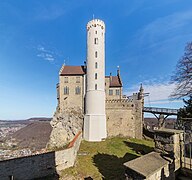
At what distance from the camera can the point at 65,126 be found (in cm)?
2770

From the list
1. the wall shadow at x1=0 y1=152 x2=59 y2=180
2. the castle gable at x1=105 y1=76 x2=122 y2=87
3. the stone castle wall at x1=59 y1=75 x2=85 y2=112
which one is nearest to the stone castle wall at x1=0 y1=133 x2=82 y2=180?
the wall shadow at x1=0 y1=152 x2=59 y2=180

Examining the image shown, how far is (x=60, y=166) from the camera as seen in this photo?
13.8 m

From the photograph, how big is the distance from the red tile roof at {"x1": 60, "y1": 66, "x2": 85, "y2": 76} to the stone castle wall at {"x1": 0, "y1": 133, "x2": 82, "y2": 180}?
1742cm

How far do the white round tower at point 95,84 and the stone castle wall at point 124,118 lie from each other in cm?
162

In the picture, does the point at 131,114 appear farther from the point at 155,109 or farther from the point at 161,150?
the point at 161,150

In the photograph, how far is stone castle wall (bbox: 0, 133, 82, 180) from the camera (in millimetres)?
10984

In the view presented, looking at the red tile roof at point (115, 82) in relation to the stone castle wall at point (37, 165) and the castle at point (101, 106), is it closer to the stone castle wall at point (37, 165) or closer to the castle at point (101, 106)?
the castle at point (101, 106)

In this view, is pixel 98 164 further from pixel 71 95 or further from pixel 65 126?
pixel 71 95

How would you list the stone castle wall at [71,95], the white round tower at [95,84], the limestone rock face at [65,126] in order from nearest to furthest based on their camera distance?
the white round tower at [95,84] → the limestone rock face at [65,126] → the stone castle wall at [71,95]

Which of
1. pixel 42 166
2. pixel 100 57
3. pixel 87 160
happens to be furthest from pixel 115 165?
pixel 100 57

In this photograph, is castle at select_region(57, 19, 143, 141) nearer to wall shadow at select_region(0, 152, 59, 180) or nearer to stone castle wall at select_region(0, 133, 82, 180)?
stone castle wall at select_region(0, 133, 82, 180)

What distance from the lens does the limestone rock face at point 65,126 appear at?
26.6 metres

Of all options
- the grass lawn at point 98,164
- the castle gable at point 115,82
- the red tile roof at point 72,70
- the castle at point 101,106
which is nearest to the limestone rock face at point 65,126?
the castle at point 101,106

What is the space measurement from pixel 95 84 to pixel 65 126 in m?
10.3
